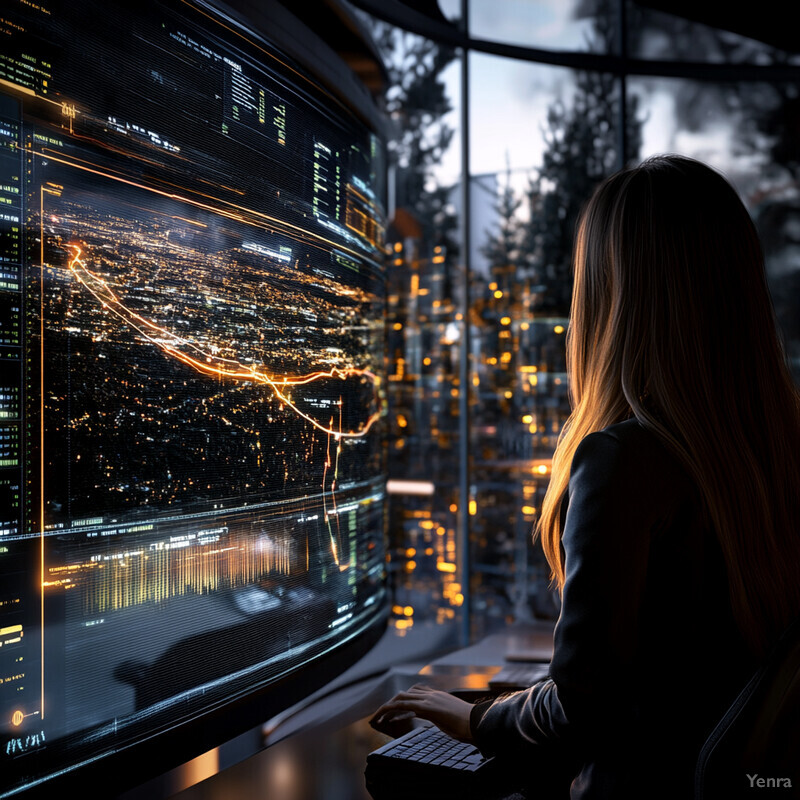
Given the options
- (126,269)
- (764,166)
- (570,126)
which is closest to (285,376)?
(126,269)

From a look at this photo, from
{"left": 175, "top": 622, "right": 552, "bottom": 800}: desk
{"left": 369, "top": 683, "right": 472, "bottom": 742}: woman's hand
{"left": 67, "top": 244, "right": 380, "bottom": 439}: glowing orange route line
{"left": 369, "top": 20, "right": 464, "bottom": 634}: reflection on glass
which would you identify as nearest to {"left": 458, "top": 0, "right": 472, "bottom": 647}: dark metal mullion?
{"left": 369, "top": 20, "right": 464, "bottom": 634}: reflection on glass

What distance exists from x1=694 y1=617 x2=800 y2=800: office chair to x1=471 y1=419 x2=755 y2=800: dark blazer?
6 cm

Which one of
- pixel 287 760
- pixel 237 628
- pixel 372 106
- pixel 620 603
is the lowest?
pixel 287 760

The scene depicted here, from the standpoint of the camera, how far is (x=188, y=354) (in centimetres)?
105

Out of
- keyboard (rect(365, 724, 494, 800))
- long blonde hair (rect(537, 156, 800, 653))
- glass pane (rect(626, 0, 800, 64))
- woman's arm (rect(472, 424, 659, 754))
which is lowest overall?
keyboard (rect(365, 724, 494, 800))

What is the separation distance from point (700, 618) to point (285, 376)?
738 millimetres

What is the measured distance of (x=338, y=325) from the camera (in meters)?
1.44

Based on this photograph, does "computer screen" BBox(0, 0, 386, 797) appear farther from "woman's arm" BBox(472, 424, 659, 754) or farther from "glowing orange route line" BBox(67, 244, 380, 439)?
"woman's arm" BBox(472, 424, 659, 754)

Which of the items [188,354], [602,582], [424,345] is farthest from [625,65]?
[602,582]

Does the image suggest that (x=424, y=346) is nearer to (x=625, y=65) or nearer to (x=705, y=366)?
(x=625, y=65)

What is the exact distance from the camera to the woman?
868 mm

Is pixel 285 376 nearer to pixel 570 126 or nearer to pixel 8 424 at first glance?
pixel 8 424

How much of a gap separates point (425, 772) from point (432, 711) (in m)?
0.09

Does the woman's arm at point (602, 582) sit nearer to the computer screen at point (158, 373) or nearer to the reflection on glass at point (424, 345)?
the computer screen at point (158, 373)
